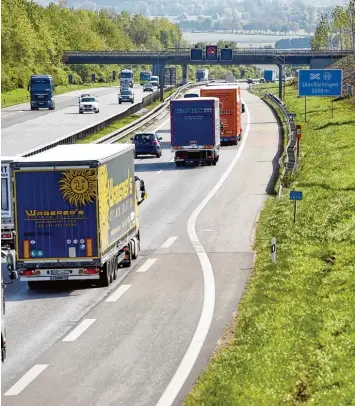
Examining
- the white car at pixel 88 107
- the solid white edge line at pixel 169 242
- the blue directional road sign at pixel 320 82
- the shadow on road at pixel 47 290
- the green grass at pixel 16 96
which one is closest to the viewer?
the shadow on road at pixel 47 290

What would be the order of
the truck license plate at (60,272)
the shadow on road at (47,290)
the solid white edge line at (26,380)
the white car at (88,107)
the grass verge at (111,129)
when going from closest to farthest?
the solid white edge line at (26,380)
the truck license plate at (60,272)
the shadow on road at (47,290)
the grass verge at (111,129)
the white car at (88,107)

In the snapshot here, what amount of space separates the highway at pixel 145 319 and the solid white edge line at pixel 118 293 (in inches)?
2.1

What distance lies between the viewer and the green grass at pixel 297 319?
1903 centimetres

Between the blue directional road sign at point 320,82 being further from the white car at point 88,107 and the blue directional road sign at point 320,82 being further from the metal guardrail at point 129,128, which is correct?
the white car at point 88,107

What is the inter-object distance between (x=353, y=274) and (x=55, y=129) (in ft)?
225

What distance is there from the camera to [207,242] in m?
38.4

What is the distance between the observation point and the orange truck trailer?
7444cm

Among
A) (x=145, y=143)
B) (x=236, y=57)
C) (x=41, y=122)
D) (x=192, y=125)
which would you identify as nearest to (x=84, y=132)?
(x=145, y=143)

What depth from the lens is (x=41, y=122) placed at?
10506 cm

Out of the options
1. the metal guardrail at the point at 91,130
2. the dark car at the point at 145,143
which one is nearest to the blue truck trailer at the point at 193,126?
the dark car at the point at 145,143

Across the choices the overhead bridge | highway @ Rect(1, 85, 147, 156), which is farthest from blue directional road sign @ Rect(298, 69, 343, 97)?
the overhead bridge

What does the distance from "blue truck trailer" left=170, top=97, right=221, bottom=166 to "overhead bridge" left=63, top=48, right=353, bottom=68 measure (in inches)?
3358

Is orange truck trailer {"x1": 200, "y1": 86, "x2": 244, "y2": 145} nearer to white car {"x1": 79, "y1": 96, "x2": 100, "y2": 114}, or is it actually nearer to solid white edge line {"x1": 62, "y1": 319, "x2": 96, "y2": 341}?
white car {"x1": 79, "y1": 96, "x2": 100, "y2": 114}

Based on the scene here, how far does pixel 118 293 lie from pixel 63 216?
247 centimetres
